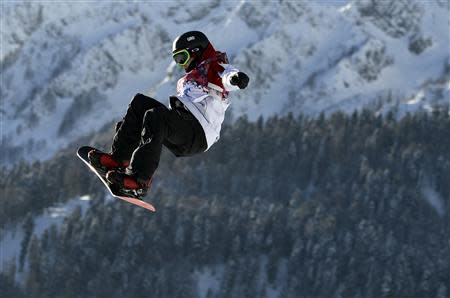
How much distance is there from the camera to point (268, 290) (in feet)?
511

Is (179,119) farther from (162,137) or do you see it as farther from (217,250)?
(217,250)

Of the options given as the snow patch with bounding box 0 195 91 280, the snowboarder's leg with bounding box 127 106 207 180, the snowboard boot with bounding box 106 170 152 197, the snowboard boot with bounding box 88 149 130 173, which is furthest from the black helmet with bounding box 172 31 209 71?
the snow patch with bounding box 0 195 91 280

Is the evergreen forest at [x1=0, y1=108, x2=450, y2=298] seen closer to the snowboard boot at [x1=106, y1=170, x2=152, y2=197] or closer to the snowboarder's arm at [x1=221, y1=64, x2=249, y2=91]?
the snowboarder's arm at [x1=221, y1=64, x2=249, y2=91]

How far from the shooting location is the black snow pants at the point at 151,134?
57.9ft

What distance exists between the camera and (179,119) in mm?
18250

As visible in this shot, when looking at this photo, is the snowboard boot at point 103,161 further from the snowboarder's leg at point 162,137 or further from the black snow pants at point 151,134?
the snowboarder's leg at point 162,137

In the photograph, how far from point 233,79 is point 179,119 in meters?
1.21

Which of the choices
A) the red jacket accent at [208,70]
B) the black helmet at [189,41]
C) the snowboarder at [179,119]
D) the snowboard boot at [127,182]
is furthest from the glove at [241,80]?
the snowboard boot at [127,182]

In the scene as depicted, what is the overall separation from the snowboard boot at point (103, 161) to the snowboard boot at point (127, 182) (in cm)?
63

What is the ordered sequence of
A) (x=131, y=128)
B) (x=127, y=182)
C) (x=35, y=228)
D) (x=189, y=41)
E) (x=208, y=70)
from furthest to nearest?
(x=35, y=228)
(x=208, y=70)
(x=189, y=41)
(x=131, y=128)
(x=127, y=182)

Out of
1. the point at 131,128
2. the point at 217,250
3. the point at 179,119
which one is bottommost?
the point at 217,250

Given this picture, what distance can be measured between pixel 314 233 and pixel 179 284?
2825 centimetres

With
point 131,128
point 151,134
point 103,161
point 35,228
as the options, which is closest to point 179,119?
point 151,134

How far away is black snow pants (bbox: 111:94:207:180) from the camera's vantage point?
57.9 ft
